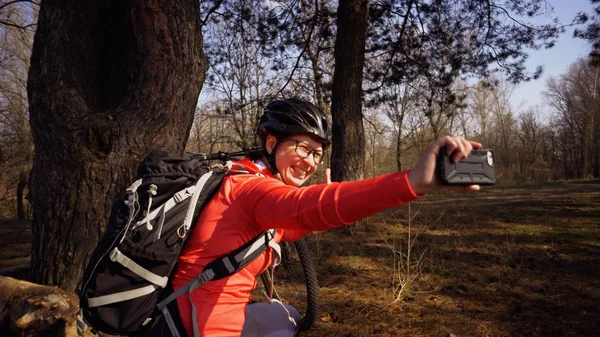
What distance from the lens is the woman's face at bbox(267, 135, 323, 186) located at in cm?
173

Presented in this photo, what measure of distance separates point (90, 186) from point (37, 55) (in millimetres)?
1279

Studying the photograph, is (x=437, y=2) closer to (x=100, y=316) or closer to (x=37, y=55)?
(x=37, y=55)

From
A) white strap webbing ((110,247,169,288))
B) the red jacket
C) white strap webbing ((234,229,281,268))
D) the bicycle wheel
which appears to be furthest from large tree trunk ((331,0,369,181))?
white strap webbing ((110,247,169,288))

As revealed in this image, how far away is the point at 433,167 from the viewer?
1.06 meters

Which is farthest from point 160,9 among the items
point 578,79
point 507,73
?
point 578,79

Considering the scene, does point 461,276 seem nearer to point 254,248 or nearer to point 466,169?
point 254,248

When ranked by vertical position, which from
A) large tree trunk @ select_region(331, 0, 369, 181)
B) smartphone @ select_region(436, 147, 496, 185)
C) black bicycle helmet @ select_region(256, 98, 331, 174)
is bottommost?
smartphone @ select_region(436, 147, 496, 185)

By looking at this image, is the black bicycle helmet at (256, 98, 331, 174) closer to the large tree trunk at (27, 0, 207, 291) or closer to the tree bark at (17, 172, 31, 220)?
the large tree trunk at (27, 0, 207, 291)

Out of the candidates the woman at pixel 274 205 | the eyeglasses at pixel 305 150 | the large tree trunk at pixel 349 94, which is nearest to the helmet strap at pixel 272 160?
the woman at pixel 274 205

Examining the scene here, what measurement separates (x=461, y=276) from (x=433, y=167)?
4193 millimetres

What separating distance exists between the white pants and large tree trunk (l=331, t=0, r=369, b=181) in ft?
17.1

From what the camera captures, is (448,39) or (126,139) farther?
(448,39)

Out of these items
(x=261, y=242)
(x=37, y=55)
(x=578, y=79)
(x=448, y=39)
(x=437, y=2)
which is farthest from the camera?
(x=578, y=79)

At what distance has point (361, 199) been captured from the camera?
1161 millimetres
